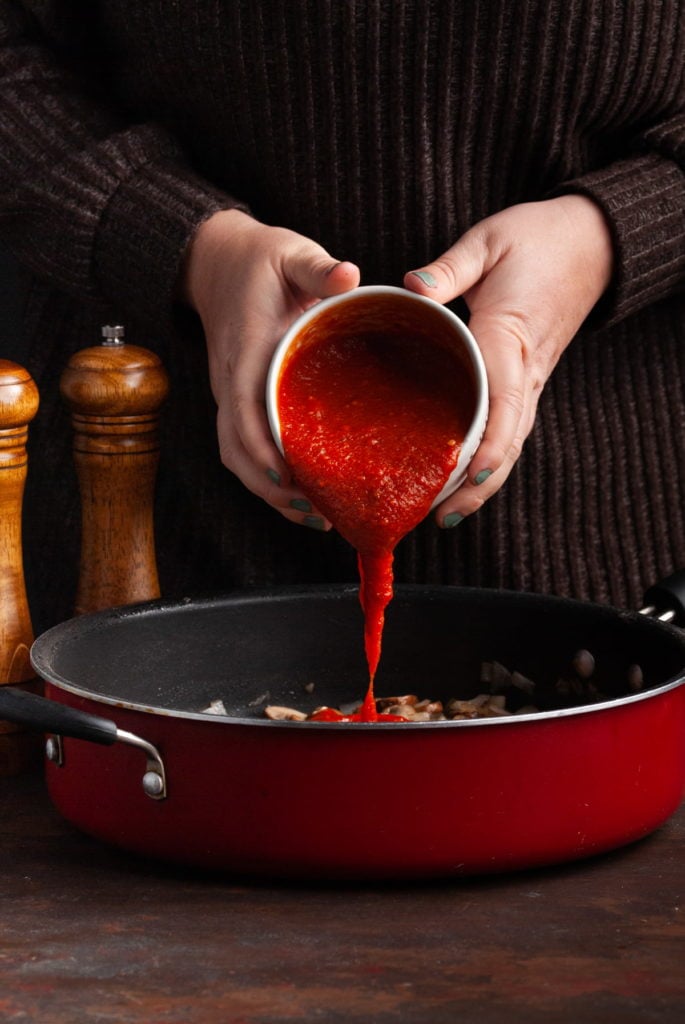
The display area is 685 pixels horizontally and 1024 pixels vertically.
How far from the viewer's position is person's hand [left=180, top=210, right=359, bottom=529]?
1.01 meters

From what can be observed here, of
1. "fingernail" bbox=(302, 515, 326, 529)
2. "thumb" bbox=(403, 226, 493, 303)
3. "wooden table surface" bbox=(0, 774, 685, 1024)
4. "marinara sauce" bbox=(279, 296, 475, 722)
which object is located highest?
"thumb" bbox=(403, 226, 493, 303)

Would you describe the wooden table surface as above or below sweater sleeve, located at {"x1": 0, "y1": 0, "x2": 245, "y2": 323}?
below

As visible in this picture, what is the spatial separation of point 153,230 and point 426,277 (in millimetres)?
257

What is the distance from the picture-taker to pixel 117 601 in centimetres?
117

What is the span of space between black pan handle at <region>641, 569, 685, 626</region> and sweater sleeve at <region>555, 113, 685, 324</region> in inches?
8.7

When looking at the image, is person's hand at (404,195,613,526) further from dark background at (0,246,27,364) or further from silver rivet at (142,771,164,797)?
dark background at (0,246,27,364)

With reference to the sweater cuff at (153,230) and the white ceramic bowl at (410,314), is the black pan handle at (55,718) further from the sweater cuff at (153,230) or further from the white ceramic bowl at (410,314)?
the sweater cuff at (153,230)

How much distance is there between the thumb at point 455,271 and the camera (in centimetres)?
101

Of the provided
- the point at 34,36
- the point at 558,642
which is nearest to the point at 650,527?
the point at 558,642

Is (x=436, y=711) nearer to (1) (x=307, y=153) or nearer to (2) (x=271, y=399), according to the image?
(2) (x=271, y=399)

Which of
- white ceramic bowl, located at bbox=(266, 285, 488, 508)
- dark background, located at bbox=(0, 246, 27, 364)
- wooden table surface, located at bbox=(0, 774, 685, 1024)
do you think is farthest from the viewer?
dark background, located at bbox=(0, 246, 27, 364)

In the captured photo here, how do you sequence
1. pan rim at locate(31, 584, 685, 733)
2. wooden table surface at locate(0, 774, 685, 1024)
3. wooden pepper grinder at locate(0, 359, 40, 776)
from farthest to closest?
wooden pepper grinder at locate(0, 359, 40, 776) < pan rim at locate(31, 584, 685, 733) < wooden table surface at locate(0, 774, 685, 1024)

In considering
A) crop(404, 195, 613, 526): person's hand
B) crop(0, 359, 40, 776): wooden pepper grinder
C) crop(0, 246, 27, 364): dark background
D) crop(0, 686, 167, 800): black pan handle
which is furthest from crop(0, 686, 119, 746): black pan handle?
crop(0, 246, 27, 364): dark background

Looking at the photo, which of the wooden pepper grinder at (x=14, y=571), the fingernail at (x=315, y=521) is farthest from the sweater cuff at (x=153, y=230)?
the fingernail at (x=315, y=521)
